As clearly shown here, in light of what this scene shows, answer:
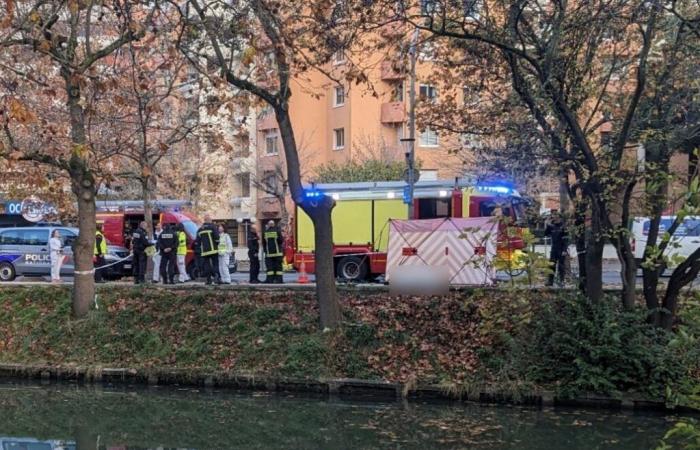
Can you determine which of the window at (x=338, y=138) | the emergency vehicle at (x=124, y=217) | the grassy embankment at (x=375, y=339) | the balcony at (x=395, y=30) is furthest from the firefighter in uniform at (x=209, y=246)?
the window at (x=338, y=138)

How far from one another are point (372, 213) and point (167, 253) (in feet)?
19.6

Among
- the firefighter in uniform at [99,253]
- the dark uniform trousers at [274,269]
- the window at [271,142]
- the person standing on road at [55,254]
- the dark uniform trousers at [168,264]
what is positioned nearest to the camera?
the dark uniform trousers at [274,269]

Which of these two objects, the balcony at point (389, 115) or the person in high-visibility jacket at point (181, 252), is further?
the balcony at point (389, 115)

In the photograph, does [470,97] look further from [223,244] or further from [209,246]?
[223,244]

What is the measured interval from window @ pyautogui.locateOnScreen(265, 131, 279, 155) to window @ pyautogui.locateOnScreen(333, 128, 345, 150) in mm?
4031

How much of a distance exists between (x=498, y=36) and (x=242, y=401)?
684cm

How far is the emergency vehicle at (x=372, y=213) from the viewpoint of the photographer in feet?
66.1

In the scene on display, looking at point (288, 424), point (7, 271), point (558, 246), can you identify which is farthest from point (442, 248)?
point (7, 271)

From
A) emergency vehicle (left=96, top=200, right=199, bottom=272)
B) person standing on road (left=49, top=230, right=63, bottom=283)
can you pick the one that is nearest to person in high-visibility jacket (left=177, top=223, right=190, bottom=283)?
person standing on road (left=49, top=230, right=63, bottom=283)

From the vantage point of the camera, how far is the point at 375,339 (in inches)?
498

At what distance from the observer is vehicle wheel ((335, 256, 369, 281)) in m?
20.2

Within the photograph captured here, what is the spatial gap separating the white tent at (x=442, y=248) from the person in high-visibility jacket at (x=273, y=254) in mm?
2991

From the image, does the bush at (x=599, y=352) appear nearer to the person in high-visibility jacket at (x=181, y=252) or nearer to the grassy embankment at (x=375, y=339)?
the grassy embankment at (x=375, y=339)

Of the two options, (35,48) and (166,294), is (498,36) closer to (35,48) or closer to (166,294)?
(35,48)
